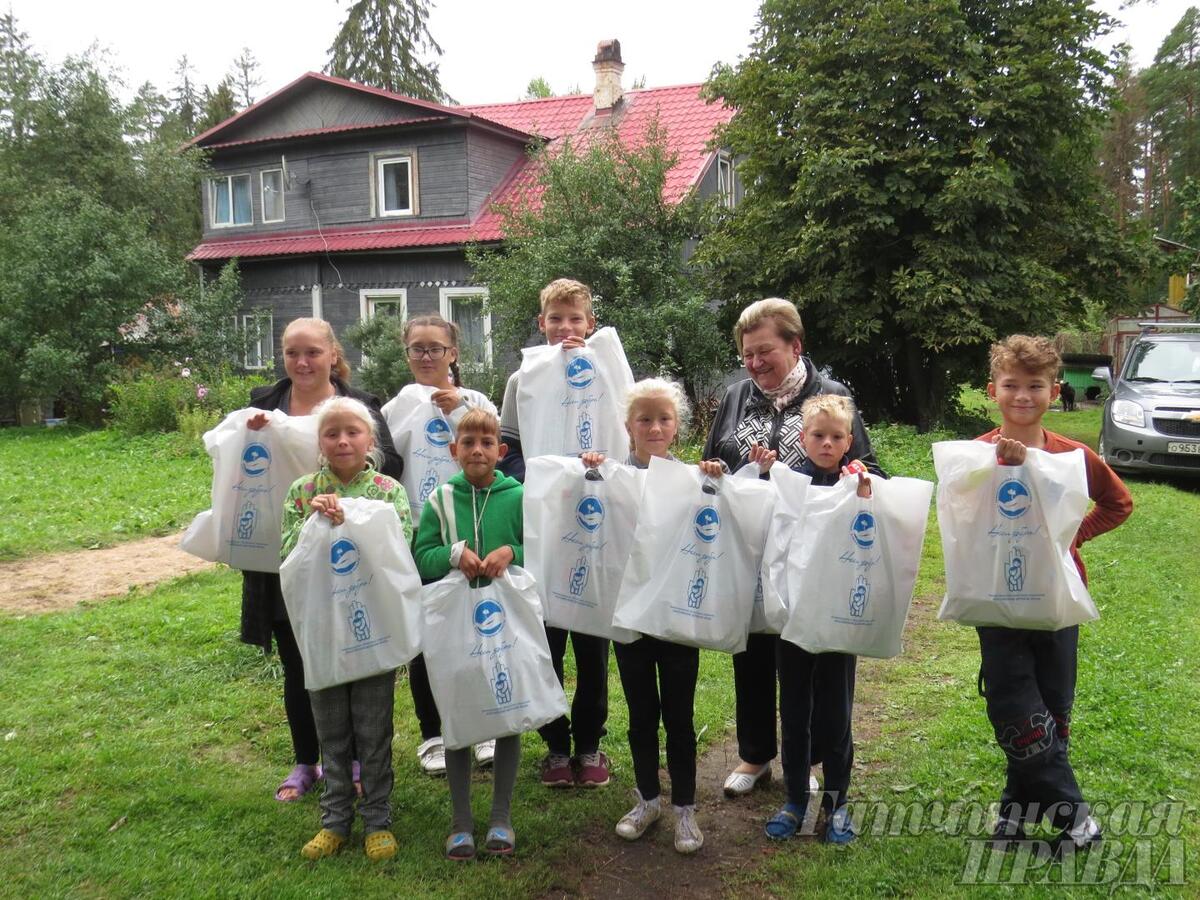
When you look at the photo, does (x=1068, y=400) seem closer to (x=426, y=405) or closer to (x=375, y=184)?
(x=375, y=184)

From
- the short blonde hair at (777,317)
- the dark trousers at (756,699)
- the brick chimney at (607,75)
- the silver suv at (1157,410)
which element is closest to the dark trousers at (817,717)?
the dark trousers at (756,699)

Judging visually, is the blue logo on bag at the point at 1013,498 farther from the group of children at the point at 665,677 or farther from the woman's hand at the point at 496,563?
the woman's hand at the point at 496,563

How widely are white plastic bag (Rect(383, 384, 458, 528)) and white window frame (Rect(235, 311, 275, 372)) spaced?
50.9 feet

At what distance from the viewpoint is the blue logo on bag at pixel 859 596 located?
307 cm

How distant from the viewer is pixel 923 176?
44.5 feet

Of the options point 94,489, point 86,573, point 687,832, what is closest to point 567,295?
point 687,832

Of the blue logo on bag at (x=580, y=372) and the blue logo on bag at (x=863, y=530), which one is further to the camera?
the blue logo on bag at (x=580, y=372)

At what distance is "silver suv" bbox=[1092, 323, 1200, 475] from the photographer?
10516mm

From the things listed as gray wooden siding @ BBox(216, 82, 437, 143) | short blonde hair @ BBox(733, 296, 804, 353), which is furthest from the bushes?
short blonde hair @ BBox(733, 296, 804, 353)

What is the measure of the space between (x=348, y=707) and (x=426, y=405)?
1259 millimetres

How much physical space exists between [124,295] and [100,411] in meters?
2.20

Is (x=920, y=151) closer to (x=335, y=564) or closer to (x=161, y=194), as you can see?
(x=335, y=564)

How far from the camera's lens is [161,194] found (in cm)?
2211

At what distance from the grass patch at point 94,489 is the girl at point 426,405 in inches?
227
